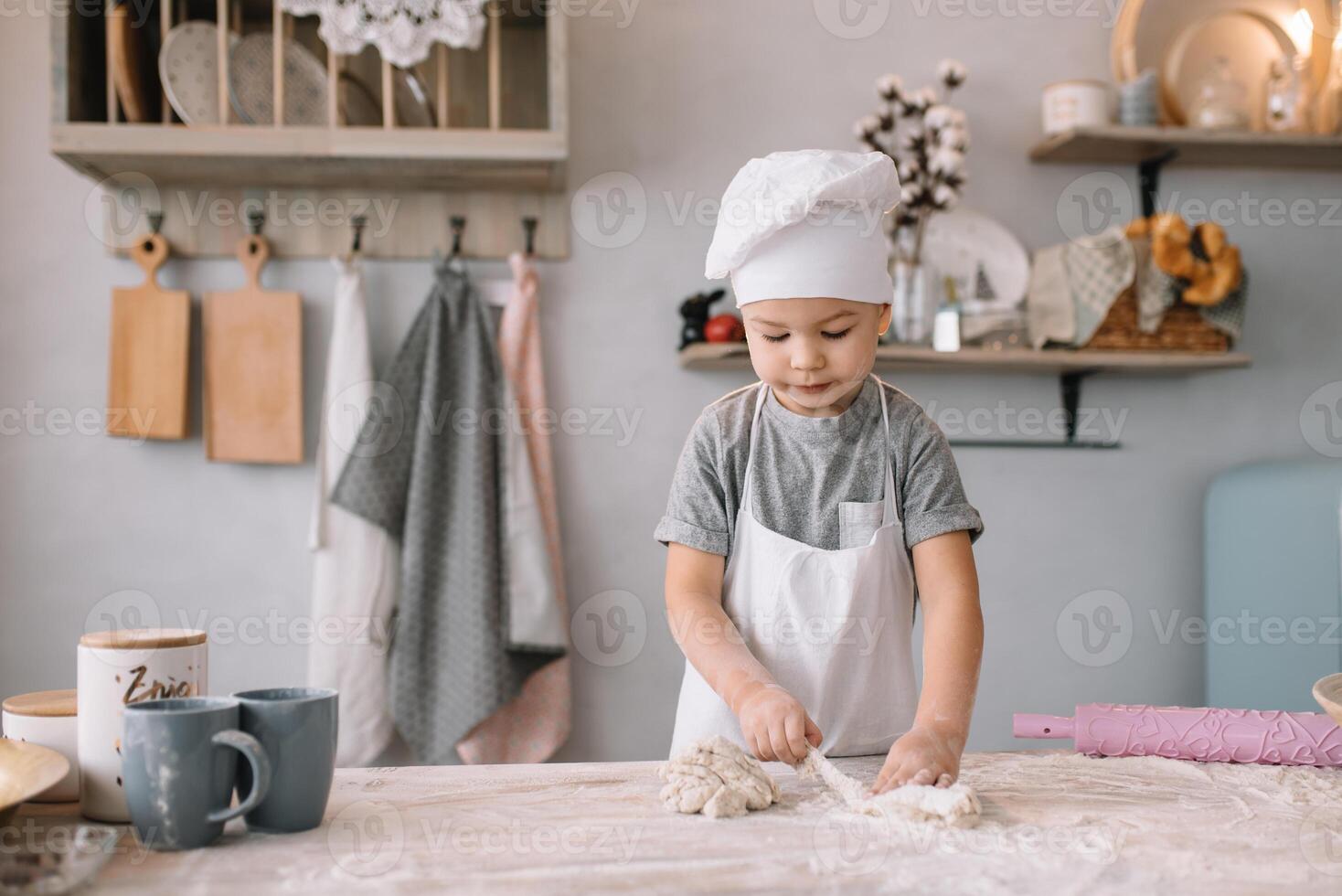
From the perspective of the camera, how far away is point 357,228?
1.93m

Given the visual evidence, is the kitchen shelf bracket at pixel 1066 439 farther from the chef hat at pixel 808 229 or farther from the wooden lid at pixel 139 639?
the wooden lid at pixel 139 639

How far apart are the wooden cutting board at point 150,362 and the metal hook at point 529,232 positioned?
22.5 inches

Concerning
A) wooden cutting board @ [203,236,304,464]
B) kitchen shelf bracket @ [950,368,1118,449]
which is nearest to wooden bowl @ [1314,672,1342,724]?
kitchen shelf bracket @ [950,368,1118,449]

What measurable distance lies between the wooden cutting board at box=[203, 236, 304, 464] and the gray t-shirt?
1.03 metres

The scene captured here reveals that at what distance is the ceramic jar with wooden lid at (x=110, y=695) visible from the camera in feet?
2.29

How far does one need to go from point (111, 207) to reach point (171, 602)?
0.68 metres

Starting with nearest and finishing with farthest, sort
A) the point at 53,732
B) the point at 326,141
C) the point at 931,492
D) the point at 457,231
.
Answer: the point at 53,732 → the point at 931,492 → the point at 326,141 → the point at 457,231

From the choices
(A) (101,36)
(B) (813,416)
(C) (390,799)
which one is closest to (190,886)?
(C) (390,799)

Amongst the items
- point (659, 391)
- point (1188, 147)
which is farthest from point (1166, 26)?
point (659, 391)

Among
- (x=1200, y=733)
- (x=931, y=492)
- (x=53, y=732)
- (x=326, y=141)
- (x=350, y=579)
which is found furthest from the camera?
(x=350, y=579)

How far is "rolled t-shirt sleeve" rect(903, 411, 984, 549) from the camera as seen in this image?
999 millimetres

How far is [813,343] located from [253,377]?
1253 mm

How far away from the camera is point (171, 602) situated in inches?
75.7

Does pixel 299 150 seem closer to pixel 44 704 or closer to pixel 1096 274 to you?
pixel 44 704
